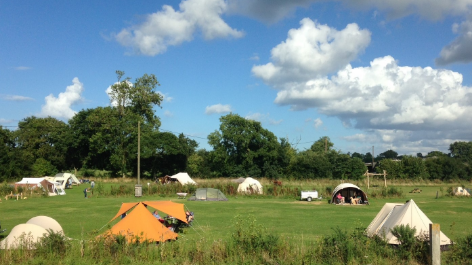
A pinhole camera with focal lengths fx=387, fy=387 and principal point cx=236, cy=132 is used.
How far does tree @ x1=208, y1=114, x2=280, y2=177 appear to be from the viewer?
6097 centimetres

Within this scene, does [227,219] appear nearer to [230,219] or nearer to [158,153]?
[230,219]

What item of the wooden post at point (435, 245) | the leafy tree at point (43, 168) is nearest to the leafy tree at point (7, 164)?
the leafy tree at point (43, 168)

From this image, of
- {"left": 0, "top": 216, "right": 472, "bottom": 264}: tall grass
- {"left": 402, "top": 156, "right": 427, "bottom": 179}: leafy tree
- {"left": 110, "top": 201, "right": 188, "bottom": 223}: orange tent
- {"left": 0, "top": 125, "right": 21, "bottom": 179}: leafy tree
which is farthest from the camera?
{"left": 402, "top": 156, "right": 427, "bottom": 179}: leafy tree

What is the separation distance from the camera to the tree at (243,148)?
200 ft

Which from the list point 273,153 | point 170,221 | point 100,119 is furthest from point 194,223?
point 100,119

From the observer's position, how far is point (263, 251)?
32.7 feet

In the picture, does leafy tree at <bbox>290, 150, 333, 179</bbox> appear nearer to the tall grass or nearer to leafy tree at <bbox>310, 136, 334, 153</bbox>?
leafy tree at <bbox>310, 136, 334, 153</bbox>

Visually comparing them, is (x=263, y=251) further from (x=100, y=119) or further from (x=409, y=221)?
(x=100, y=119)

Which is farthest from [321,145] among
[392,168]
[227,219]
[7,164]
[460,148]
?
[227,219]

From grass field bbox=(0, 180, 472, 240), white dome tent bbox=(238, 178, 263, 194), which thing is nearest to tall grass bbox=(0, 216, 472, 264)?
grass field bbox=(0, 180, 472, 240)

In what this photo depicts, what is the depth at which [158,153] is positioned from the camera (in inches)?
2371

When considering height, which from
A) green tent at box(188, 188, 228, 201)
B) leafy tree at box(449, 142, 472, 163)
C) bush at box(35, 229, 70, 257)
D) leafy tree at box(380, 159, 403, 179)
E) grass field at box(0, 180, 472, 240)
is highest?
leafy tree at box(449, 142, 472, 163)

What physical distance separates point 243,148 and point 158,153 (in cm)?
1351

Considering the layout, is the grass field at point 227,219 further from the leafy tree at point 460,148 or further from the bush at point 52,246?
the leafy tree at point 460,148
